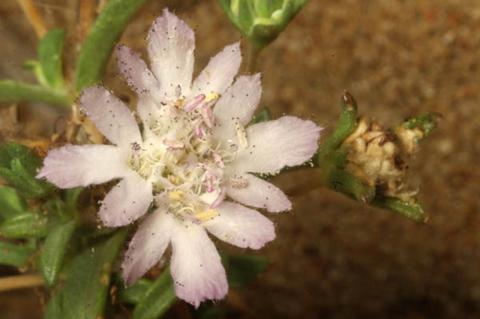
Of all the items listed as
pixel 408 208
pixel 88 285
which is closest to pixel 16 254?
pixel 88 285

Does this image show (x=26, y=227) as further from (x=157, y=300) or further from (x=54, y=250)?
(x=157, y=300)

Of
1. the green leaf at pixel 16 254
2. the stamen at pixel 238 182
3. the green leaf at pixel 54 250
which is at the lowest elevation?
the green leaf at pixel 16 254

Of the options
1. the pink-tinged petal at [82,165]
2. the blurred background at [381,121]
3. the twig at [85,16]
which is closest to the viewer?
the pink-tinged petal at [82,165]

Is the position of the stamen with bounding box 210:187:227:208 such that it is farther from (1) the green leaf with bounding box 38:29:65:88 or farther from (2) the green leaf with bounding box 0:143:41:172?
(1) the green leaf with bounding box 38:29:65:88

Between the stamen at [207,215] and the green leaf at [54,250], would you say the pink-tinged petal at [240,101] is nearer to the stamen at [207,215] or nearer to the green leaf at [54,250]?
the stamen at [207,215]

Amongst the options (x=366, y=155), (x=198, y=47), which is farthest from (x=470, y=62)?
(x=366, y=155)

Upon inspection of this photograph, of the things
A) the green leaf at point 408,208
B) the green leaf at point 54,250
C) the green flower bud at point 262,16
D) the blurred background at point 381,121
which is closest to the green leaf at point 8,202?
the green leaf at point 54,250
